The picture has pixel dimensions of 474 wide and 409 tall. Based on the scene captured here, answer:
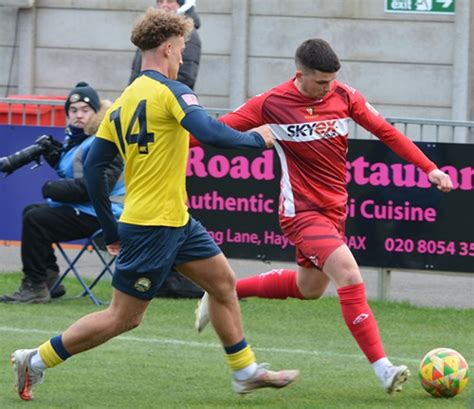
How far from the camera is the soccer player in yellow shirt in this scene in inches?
297

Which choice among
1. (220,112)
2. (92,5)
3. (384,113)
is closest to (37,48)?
(92,5)

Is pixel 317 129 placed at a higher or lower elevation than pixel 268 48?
lower

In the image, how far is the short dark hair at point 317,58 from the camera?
27.1ft

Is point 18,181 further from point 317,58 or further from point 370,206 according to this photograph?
point 317,58

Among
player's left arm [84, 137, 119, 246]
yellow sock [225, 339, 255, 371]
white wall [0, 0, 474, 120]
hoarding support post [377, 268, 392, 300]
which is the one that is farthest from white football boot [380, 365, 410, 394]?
white wall [0, 0, 474, 120]

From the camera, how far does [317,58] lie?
27.1 feet

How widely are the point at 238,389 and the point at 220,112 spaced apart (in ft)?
16.2

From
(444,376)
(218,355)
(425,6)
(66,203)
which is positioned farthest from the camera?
(425,6)

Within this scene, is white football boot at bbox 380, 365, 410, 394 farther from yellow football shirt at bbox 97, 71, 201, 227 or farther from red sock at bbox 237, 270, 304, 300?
yellow football shirt at bbox 97, 71, 201, 227

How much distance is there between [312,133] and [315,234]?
0.56 metres

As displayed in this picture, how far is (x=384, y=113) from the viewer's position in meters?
17.9

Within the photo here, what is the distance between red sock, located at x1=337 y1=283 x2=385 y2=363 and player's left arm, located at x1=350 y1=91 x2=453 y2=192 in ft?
2.35

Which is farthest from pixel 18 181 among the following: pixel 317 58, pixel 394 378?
pixel 394 378

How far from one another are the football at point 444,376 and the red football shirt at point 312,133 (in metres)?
1.06
